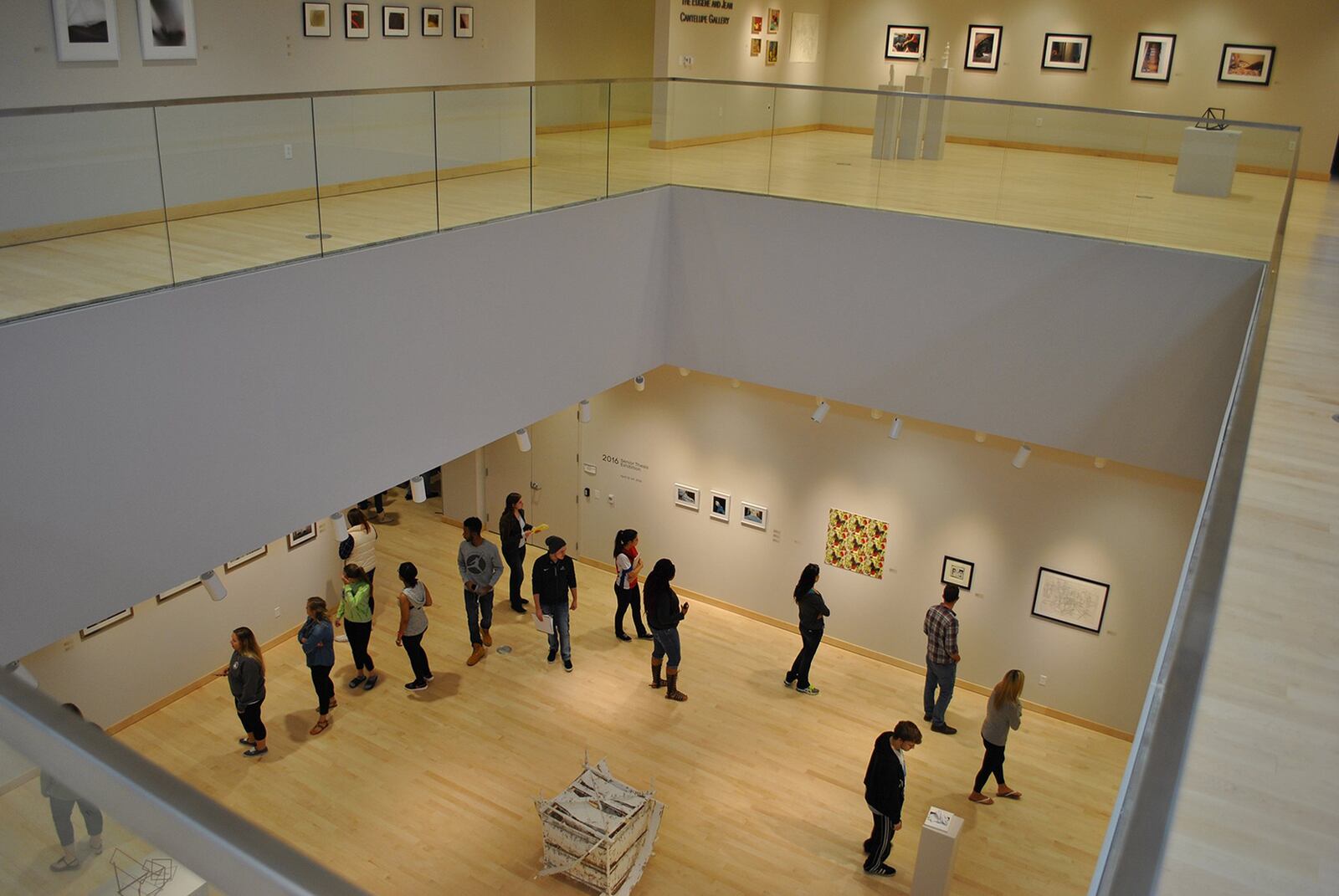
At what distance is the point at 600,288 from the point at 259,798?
5.50 metres

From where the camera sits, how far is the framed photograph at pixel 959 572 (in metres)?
11.2

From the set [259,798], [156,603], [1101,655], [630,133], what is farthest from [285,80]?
[1101,655]

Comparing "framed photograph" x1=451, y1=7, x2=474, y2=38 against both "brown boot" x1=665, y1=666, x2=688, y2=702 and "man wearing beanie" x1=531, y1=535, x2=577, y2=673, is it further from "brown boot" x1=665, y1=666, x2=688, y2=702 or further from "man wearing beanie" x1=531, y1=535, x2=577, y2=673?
"brown boot" x1=665, y1=666, x2=688, y2=702

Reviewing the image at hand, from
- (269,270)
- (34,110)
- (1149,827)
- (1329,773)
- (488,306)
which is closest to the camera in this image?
(1149,827)

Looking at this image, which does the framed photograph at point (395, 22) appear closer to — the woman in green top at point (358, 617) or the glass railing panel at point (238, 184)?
the glass railing panel at point (238, 184)

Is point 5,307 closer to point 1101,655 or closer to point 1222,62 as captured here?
point 1101,655

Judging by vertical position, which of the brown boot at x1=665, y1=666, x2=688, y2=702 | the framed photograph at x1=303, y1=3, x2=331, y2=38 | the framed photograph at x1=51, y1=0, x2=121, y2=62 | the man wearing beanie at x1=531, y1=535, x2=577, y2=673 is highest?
the framed photograph at x1=303, y1=3, x2=331, y2=38

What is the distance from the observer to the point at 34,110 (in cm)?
553

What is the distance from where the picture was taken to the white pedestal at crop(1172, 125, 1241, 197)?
342 inches

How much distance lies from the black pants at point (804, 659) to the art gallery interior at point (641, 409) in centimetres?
17

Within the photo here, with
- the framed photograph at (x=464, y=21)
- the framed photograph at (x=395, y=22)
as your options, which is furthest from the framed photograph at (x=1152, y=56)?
the framed photograph at (x=395, y=22)

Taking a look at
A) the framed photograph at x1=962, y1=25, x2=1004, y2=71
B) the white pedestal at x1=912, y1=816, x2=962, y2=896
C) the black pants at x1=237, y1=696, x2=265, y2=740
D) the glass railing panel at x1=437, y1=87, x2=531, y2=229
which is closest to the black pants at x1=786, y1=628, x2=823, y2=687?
the white pedestal at x1=912, y1=816, x2=962, y2=896

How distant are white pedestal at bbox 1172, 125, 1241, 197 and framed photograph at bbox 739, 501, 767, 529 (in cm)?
578

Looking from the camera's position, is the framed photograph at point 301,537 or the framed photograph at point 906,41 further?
the framed photograph at point 906,41
